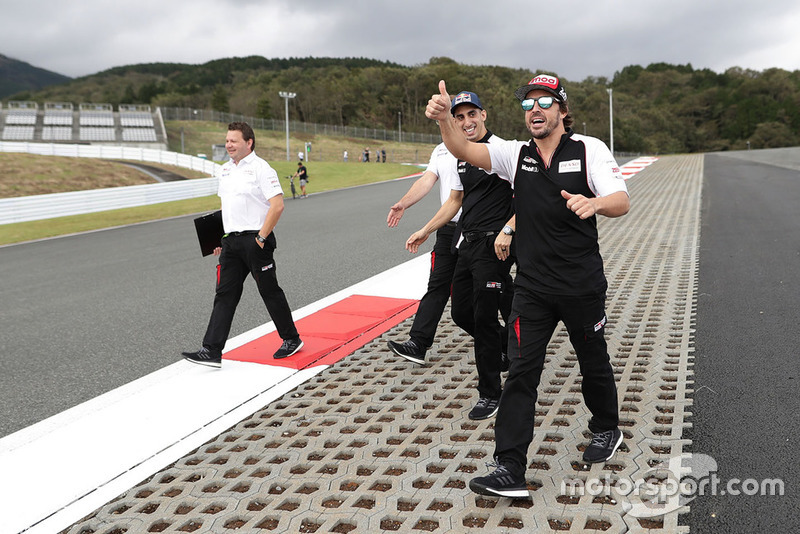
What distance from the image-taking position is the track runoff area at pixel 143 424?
A: 3.34 metres

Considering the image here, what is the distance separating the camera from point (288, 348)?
550cm

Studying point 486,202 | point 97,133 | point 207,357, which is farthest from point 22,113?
point 486,202

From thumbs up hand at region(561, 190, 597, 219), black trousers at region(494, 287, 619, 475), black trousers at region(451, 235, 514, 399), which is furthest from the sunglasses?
black trousers at region(451, 235, 514, 399)

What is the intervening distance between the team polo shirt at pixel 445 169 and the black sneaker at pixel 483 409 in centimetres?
148

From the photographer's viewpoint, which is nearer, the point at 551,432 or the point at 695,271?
the point at 551,432

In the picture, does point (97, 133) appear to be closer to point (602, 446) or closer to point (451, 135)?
point (451, 135)

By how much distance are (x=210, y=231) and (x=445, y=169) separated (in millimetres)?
2219

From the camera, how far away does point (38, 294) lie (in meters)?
8.91

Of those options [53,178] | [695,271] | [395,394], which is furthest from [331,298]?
[53,178]

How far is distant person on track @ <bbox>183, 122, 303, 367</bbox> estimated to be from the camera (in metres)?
5.20

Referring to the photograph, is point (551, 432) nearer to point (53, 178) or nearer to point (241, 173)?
→ point (241, 173)

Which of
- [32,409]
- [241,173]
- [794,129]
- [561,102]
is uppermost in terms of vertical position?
[794,129]

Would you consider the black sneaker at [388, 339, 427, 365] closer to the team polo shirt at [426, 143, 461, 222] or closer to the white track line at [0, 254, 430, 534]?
the white track line at [0, 254, 430, 534]

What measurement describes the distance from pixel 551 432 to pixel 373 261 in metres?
6.82
